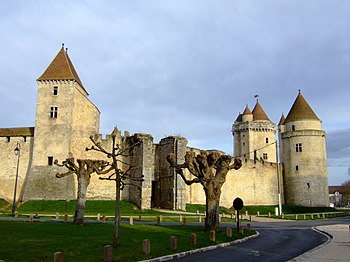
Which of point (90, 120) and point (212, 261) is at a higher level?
point (90, 120)

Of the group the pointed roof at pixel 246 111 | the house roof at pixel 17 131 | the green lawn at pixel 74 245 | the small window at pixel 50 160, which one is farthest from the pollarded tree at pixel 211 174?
the pointed roof at pixel 246 111

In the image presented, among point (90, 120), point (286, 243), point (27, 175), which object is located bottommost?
point (286, 243)

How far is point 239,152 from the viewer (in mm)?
67250

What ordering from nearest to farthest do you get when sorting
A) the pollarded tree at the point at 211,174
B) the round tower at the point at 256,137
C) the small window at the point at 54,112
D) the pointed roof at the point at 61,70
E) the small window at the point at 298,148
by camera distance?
the pollarded tree at the point at 211,174
the small window at the point at 54,112
the pointed roof at the point at 61,70
the small window at the point at 298,148
the round tower at the point at 256,137

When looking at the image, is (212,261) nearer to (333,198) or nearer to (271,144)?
(271,144)

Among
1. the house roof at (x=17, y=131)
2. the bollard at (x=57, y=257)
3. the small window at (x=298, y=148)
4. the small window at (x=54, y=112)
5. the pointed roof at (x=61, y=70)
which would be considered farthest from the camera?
the small window at (x=298, y=148)

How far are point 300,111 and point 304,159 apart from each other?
7.43 m

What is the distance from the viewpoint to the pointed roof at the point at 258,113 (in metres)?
66.9

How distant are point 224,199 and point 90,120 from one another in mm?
21016

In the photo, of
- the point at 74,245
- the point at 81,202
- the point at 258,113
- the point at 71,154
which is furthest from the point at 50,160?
the point at 258,113


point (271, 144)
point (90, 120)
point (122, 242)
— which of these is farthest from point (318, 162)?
point (122, 242)

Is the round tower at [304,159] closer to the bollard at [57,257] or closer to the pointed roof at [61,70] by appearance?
the pointed roof at [61,70]

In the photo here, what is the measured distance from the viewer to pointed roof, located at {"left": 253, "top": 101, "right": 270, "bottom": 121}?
6688 cm

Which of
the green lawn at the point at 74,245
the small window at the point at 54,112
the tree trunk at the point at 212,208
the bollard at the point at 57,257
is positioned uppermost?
the small window at the point at 54,112
